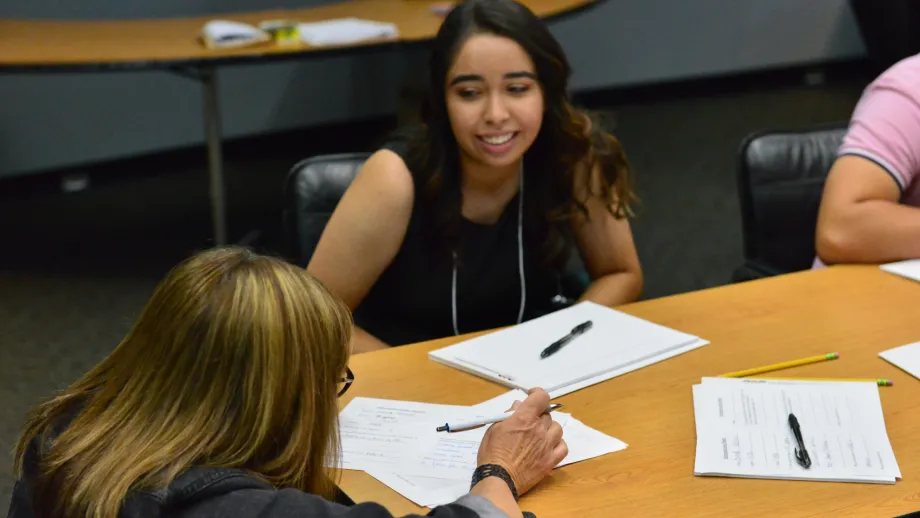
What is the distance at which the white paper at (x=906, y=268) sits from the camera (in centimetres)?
207

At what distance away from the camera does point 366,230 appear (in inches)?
84.3

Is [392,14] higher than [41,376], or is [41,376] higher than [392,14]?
[392,14]

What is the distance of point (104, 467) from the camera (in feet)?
3.75

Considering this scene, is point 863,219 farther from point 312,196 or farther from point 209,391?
point 209,391

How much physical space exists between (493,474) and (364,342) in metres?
0.84

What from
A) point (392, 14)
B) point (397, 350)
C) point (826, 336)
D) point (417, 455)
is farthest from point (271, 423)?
point (392, 14)

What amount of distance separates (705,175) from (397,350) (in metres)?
3.61

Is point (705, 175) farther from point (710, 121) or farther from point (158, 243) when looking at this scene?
point (158, 243)

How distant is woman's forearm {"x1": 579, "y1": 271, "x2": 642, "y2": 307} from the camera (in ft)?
7.55

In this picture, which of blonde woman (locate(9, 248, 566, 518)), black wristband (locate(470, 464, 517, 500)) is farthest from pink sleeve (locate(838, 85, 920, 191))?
blonde woman (locate(9, 248, 566, 518))

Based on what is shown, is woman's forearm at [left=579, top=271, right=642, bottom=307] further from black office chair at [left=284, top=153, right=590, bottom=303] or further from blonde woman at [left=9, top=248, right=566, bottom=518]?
Result: blonde woman at [left=9, top=248, right=566, bottom=518]

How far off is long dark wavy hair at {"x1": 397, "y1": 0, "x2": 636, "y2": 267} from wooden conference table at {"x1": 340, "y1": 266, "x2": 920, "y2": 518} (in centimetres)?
36

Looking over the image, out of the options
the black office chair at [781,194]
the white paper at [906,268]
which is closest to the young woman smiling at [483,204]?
the black office chair at [781,194]

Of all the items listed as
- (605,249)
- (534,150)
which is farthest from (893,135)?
(534,150)
